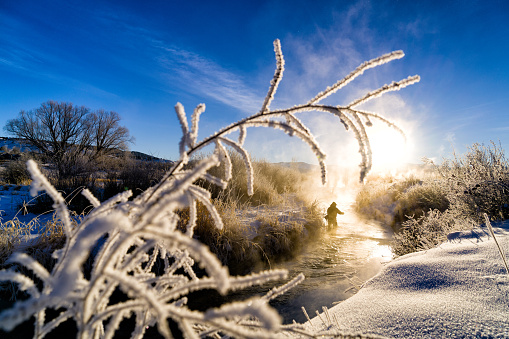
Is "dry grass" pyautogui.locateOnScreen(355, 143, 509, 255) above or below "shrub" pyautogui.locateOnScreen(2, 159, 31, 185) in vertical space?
above

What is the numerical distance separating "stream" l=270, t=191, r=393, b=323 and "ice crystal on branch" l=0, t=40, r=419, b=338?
8.17 ft

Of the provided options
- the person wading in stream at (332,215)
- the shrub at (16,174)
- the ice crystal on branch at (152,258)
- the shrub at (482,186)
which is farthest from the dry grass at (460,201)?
the shrub at (16,174)

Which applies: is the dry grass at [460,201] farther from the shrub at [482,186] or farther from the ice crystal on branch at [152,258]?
the ice crystal on branch at [152,258]

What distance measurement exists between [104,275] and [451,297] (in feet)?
6.08

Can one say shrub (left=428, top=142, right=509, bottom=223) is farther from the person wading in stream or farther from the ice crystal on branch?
the ice crystal on branch

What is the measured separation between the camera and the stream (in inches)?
142

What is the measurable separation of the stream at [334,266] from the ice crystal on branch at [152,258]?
2492 millimetres

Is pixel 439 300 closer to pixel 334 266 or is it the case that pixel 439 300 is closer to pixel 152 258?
pixel 152 258

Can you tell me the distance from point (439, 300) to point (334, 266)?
3.82 metres

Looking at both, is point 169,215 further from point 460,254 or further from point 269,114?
point 460,254

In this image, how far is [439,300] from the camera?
146 cm

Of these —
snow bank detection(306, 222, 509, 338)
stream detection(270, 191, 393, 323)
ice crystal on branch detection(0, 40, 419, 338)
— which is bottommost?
stream detection(270, 191, 393, 323)

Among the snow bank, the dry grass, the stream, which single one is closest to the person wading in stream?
the stream

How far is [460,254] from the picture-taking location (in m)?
2.21
